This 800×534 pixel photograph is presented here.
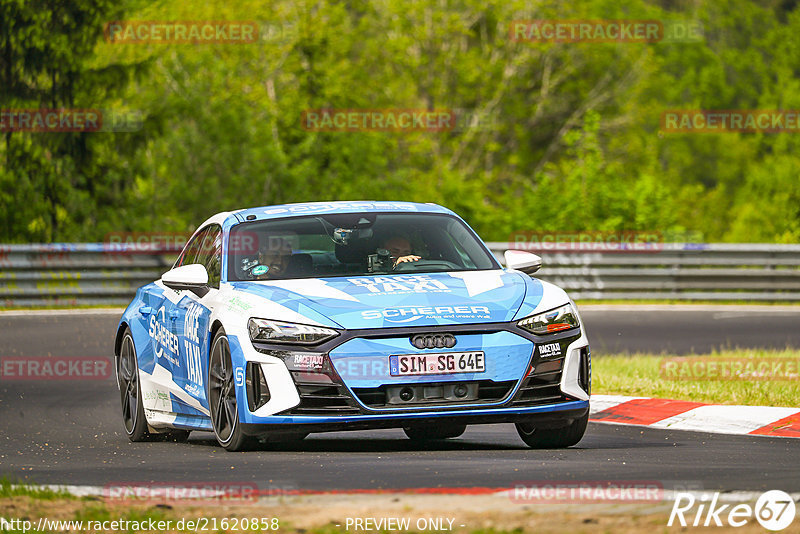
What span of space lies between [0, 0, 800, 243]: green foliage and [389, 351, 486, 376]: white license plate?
837 inches

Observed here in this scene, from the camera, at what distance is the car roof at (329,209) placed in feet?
31.5

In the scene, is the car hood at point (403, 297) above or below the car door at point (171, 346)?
above

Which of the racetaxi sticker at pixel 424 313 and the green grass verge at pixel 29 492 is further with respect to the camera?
the racetaxi sticker at pixel 424 313

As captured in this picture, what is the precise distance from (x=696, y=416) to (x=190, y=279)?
3.60 meters

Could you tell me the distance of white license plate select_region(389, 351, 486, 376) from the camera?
311 inches

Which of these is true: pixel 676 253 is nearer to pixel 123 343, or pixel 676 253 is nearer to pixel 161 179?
pixel 161 179

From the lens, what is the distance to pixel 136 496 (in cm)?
615

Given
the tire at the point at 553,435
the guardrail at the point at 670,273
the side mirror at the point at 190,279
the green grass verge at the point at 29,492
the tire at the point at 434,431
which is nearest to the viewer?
the green grass verge at the point at 29,492

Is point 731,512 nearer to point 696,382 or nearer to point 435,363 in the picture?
point 435,363

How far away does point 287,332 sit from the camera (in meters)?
8.03

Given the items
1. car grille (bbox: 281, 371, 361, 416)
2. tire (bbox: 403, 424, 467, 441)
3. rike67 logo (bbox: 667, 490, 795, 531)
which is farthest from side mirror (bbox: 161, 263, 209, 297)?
rike67 logo (bbox: 667, 490, 795, 531)

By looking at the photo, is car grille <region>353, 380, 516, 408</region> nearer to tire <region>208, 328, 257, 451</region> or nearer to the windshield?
tire <region>208, 328, 257, 451</region>

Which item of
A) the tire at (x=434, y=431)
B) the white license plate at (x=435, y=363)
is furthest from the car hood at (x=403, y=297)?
the tire at (x=434, y=431)

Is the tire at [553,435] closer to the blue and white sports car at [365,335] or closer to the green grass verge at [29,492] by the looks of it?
the blue and white sports car at [365,335]
